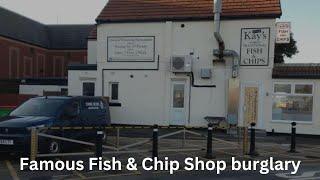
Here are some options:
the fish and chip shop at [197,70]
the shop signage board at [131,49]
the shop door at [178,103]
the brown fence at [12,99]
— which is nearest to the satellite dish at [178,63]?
the fish and chip shop at [197,70]

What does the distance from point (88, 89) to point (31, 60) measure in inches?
1088

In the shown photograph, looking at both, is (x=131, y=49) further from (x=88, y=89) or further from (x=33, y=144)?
(x=33, y=144)

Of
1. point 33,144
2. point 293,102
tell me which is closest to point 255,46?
point 293,102

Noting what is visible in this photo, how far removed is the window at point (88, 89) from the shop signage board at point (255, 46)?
831cm

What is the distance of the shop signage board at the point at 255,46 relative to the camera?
22.2m

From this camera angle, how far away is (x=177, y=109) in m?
23.6

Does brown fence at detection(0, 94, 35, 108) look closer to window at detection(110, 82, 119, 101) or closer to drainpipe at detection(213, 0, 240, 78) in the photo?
window at detection(110, 82, 119, 101)

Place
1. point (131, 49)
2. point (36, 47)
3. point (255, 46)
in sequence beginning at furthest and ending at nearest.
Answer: point (36, 47)
point (131, 49)
point (255, 46)

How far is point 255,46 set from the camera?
73.5ft

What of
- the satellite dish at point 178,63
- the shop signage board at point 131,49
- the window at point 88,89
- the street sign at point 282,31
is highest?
the street sign at point 282,31

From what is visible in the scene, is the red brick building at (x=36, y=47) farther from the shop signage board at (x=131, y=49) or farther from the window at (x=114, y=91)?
the shop signage board at (x=131, y=49)

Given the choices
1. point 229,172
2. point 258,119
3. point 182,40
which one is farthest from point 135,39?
point 229,172

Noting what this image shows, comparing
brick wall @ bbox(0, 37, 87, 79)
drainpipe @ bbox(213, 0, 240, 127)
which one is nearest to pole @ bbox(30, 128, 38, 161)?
drainpipe @ bbox(213, 0, 240, 127)

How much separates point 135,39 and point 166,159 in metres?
11.9
